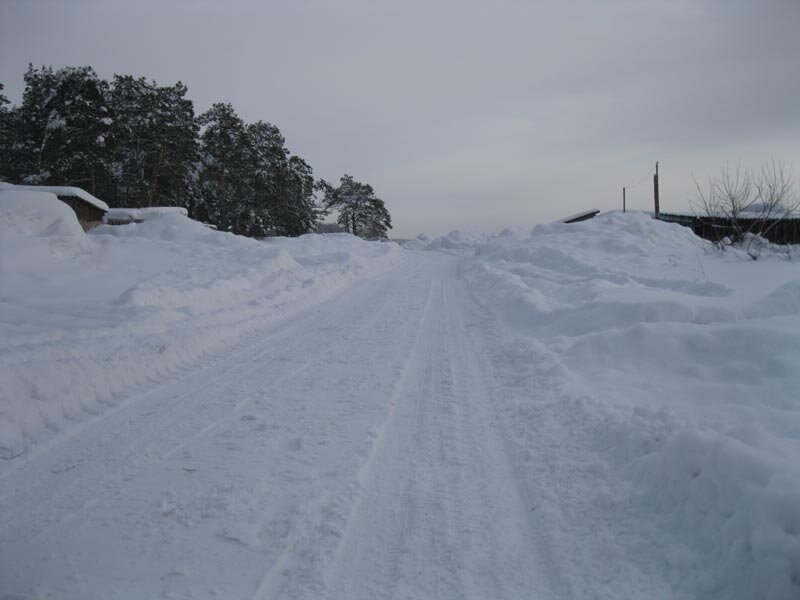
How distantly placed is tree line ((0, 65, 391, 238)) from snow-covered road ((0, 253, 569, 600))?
33.0m

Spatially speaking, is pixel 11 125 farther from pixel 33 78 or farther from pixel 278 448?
pixel 278 448

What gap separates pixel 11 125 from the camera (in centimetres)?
3316

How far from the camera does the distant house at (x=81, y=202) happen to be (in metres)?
20.9

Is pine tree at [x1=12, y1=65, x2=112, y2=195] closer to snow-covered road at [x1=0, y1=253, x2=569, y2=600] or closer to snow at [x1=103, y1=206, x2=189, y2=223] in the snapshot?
snow at [x1=103, y1=206, x2=189, y2=223]

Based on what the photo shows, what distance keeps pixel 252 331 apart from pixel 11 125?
38421 mm

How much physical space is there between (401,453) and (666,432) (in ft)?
6.86

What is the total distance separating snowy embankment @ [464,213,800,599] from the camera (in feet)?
7.73

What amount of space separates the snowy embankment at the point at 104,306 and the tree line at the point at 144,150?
60.2ft

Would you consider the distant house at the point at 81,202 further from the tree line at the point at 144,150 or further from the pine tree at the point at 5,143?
the pine tree at the point at 5,143

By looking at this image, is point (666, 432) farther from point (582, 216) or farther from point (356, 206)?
point (356, 206)

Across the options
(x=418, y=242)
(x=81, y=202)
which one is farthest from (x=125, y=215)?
(x=418, y=242)

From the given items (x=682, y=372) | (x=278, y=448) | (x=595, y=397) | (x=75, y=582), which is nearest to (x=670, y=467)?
(x=595, y=397)

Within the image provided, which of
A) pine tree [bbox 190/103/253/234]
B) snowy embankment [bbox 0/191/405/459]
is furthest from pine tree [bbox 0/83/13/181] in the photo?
snowy embankment [bbox 0/191/405/459]

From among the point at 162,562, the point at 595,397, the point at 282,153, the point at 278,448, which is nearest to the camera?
the point at 162,562
